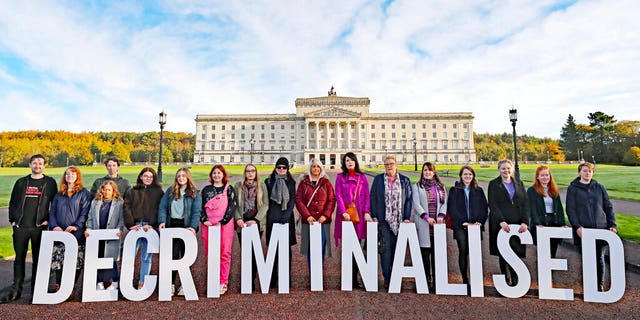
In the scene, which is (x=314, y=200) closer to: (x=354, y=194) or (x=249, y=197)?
(x=354, y=194)

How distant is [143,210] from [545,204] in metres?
5.98

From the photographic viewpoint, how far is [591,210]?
14.7 feet

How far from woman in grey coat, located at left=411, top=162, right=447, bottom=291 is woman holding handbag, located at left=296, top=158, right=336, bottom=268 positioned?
1.30m

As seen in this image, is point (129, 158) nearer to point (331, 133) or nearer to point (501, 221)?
point (331, 133)

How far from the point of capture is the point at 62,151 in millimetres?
70062

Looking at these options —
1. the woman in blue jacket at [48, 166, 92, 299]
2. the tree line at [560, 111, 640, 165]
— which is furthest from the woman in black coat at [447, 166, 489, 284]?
the tree line at [560, 111, 640, 165]

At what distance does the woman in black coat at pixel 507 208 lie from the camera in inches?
180

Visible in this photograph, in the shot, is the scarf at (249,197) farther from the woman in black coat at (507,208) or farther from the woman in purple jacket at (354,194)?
the woman in black coat at (507,208)

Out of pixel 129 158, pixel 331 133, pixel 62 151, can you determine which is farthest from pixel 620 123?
pixel 62 151

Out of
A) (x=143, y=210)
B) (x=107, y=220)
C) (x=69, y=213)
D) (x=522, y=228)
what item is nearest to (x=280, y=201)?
(x=143, y=210)

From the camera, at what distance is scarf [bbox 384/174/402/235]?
4.80 meters

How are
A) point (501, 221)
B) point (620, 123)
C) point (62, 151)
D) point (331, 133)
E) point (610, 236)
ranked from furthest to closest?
1. point (331, 133)
2. point (62, 151)
3. point (620, 123)
4. point (501, 221)
5. point (610, 236)

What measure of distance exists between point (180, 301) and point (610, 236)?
231 inches

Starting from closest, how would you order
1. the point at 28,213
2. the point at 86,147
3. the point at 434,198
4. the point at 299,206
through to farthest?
the point at 28,213 < the point at 434,198 < the point at 299,206 < the point at 86,147
